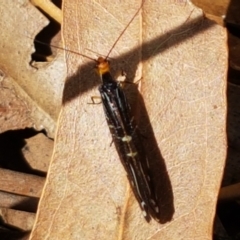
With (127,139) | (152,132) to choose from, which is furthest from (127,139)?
(152,132)

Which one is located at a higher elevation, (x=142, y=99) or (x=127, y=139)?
(x=142, y=99)

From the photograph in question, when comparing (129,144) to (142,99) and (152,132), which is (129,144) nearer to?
(152,132)
